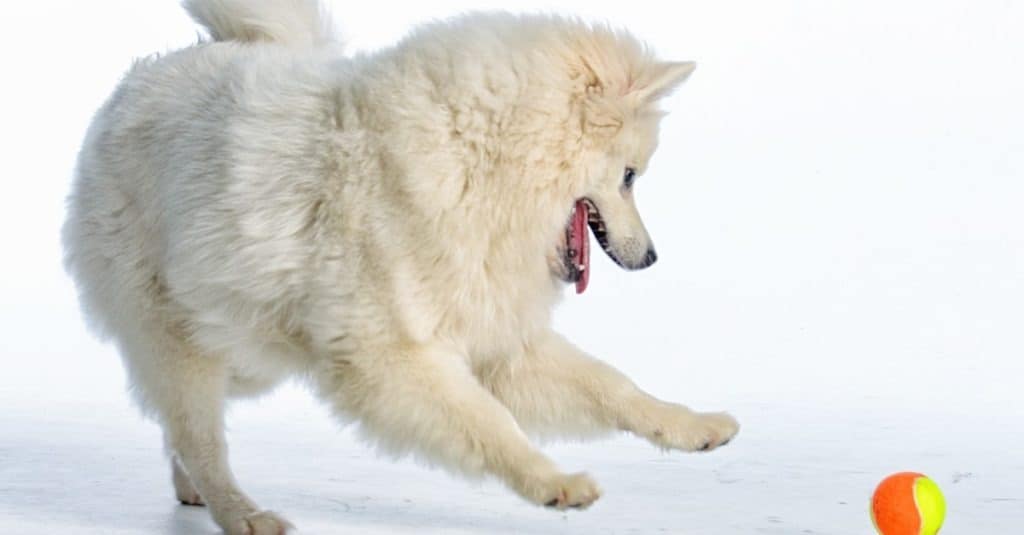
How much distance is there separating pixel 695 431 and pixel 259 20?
4.73 feet

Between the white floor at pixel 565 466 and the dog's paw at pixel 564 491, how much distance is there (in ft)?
0.94

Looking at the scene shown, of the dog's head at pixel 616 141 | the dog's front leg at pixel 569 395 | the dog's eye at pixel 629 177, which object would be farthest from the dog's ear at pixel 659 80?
the dog's front leg at pixel 569 395

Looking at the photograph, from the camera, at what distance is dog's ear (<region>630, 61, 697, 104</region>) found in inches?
127

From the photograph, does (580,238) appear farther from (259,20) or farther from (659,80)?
(259,20)

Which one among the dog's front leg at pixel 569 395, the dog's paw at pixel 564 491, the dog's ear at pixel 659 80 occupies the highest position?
the dog's ear at pixel 659 80

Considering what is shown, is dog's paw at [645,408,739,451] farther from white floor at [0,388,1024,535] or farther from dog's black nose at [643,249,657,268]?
dog's black nose at [643,249,657,268]

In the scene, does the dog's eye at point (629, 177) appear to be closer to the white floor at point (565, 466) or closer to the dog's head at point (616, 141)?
the dog's head at point (616, 141)

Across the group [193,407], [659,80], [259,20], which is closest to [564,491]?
[659,80]

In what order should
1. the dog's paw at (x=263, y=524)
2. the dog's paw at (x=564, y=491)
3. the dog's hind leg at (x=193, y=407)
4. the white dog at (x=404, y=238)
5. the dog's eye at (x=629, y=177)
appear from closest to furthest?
1. the dog's paw at (x=564, y=491)
2. the white dog at (x=404, y=238)
3. the dog's eye at (x=629, y=177)
4. the dog's paw at (x=263, y=524)
5. the dog's hind leg at (x=193, y=407)

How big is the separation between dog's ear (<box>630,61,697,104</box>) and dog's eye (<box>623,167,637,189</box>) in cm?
15

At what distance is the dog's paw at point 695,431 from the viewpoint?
344cm

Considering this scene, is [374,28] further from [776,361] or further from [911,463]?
[911,463]

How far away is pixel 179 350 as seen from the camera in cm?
359

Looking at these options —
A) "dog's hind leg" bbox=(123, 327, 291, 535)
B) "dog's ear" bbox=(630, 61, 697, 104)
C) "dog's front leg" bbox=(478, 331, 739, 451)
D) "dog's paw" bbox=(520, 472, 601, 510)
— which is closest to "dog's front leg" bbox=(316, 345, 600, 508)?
"dog's paw" bbox=(520, 472, 601, 510)
